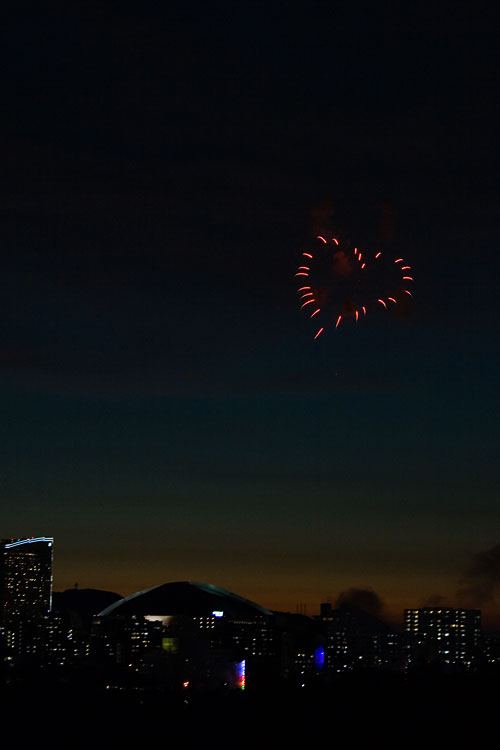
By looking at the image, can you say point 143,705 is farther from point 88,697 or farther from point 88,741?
point 88,741

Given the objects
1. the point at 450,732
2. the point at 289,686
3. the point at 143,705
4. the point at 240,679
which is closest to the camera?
the point at 450,732

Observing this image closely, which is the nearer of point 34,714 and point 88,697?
point 34,714

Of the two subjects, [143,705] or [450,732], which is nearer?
[450,732]

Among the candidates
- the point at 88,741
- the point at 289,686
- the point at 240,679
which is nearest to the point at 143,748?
the point at 88,741

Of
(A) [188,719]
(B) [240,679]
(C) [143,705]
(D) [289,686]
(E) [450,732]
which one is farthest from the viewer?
(B) [240,679]

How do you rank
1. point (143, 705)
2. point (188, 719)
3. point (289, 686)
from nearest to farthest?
point (188, 719) < point (143, 705) < point (289, 686)

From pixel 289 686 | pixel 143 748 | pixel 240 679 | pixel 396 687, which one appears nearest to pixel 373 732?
pixel 143 748

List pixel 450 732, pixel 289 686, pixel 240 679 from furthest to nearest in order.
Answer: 1. pixel 240 679
2. pixel 289 686
3. pixel 450 732

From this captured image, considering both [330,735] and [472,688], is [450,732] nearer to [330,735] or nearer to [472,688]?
[330,735]

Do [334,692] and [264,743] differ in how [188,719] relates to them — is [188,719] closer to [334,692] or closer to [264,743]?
[264,743]
